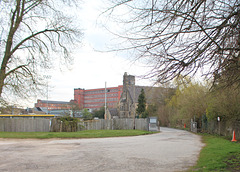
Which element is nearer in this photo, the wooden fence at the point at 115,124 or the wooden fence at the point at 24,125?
the wooden fence at the point at 24,125

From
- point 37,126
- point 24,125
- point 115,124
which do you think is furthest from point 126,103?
point 24,125

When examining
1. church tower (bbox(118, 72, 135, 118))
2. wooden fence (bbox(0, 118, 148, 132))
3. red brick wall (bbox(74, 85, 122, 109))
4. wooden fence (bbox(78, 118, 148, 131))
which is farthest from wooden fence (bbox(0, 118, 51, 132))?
red brick wall (bbox(74, 85, 122, 109))

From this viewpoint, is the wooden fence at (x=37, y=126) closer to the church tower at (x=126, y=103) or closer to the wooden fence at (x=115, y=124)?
the wooden fence at (x=115, y=124)

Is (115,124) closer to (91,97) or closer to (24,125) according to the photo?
(24,125)

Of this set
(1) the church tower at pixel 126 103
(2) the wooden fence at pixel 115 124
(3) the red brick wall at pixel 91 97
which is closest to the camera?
(2) the wooden fence at pixel 115 124

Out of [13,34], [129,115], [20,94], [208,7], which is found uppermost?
[13,34]

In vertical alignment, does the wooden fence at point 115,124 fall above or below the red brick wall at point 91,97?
below

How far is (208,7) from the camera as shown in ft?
21.7

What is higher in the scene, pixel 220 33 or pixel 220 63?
pixel 220 33

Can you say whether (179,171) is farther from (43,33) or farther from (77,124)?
(77,124)

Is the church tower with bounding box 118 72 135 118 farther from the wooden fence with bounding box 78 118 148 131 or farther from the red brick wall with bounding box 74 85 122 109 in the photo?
the red brick wall with bounding box 74 85 122 109

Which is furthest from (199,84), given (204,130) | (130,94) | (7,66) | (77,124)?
(130,94)

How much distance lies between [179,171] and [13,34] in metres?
17.0

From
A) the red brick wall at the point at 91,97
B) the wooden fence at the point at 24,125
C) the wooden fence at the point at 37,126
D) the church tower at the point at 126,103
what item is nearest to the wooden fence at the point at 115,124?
the wooden fence at the point at 37,126
